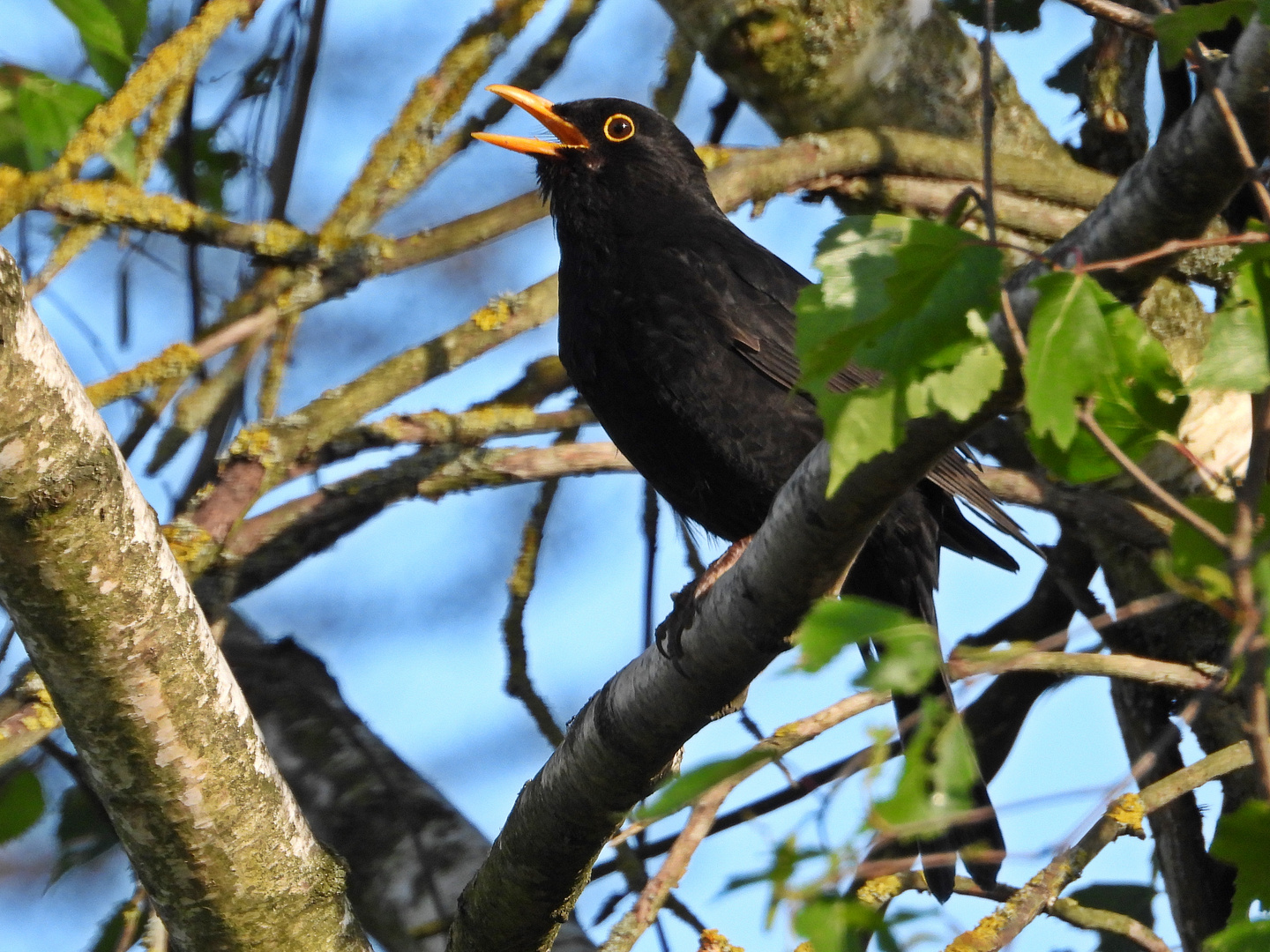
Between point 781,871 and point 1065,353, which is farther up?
point 1065,353

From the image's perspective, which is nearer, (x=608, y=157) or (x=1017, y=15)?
(x=608, y=157)

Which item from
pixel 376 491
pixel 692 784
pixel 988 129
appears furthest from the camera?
pixel 376 491

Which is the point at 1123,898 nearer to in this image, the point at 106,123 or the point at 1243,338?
the point at 1243,338

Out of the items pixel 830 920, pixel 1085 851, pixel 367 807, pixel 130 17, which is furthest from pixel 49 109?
pixel 1085 851

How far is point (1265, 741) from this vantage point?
1.13 meters

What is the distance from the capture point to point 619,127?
4.06 m

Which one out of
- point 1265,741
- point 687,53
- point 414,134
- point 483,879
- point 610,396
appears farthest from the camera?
point 687,53

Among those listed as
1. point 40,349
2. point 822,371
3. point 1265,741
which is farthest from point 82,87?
point 1265,741

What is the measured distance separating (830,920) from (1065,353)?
59cm

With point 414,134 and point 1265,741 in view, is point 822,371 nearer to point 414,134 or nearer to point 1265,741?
point 1265,741

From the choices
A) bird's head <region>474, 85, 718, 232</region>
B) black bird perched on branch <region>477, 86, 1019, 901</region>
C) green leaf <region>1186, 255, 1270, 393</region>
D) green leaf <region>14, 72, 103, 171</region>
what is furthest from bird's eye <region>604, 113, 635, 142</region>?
green leaf <region>1186, 255, 1270, 393</region>

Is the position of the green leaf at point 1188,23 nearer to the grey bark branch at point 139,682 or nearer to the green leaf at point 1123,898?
the grey bark branch at point 139,682

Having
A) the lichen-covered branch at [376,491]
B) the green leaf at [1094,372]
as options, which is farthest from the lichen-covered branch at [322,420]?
the green leaf at [1094,372]

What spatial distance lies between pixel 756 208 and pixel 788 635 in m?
2.44
